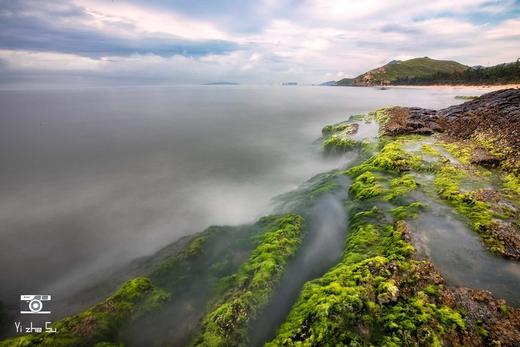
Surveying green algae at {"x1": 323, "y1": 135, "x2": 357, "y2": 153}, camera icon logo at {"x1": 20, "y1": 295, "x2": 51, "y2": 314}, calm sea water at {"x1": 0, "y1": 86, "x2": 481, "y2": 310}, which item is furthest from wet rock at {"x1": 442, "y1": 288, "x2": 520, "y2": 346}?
green algae at {"x1": 323, "y1": 135, "x2": 357, "y2": 153}

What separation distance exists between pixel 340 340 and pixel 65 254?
1311cm

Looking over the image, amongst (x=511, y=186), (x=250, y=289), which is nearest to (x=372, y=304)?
(x=250, y=289)

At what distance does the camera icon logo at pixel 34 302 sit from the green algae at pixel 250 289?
6.35m

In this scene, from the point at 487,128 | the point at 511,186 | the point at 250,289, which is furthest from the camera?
the point at 487,128

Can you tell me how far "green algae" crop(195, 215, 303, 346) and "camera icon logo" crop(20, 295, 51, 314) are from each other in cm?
635

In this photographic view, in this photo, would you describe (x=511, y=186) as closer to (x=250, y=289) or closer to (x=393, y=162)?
(x=393, y=162)

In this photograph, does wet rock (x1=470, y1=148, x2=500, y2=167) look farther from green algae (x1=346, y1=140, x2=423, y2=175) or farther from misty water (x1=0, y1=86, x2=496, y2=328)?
misty water (x1=0, y1=86, x2=496, y2=328)

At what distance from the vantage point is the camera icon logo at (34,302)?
8.83 m

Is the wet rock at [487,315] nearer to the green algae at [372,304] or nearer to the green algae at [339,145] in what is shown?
the green algae at [372,304]

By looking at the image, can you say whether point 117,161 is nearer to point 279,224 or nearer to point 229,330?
point 279,224

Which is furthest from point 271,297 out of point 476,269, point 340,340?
point 476,269

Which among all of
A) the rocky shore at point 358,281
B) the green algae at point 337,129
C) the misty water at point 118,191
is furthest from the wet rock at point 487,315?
the green algae at point 337,129

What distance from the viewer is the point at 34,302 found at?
9328 millimetres

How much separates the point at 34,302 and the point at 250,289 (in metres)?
8.18
